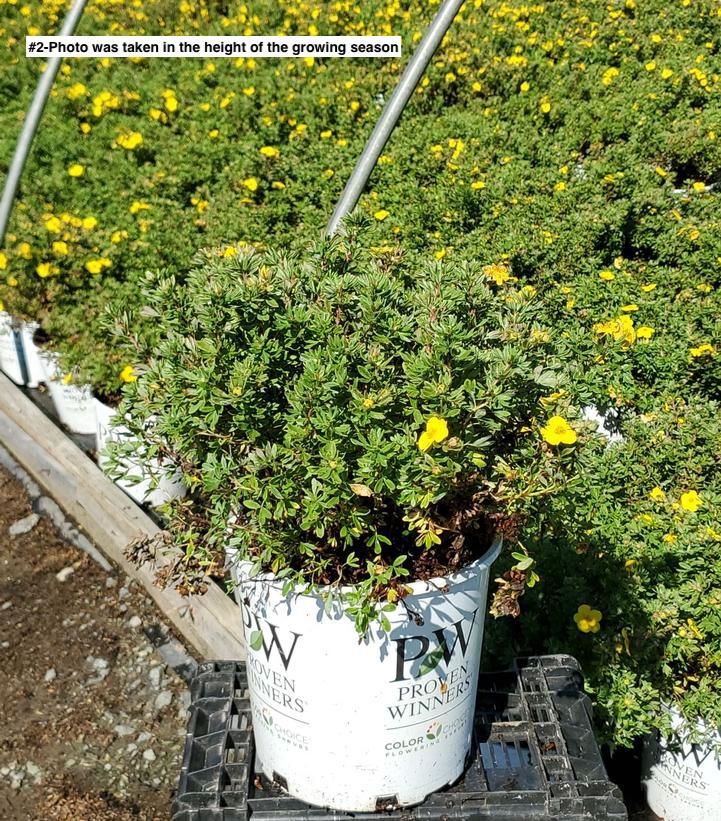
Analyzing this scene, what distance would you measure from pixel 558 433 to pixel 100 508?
2243mm

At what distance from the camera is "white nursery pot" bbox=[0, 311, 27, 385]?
3768 millimetres

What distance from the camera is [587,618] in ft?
6.74

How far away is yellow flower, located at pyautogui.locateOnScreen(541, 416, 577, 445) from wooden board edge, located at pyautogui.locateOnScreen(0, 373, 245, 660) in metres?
1.38

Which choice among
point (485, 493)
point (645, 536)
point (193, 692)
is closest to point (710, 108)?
point (645, 536)

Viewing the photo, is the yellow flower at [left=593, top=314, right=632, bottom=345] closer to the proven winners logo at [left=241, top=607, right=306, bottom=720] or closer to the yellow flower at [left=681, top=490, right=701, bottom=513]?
the yellow flower at [left=681, top=490, right=701, bottom=513]

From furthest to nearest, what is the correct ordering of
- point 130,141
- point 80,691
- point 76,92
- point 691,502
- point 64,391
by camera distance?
point 76,92 < point 130,141 < point 64,391 < point 80,691 < point 691,502

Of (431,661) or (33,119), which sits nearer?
(431,661)

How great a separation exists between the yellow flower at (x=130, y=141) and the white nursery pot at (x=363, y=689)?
138 inches

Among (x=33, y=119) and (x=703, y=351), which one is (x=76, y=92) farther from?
(x=703, y=351)

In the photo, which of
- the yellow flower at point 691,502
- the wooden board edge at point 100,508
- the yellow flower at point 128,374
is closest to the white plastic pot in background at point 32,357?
the wooden board edge at point 100,508

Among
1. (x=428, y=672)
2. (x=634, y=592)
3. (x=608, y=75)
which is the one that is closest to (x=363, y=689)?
(x=428, y=672)

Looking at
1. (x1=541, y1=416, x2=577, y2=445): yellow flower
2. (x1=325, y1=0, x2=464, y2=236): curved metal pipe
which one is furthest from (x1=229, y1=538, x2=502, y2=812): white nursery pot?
(x1=325, y1=0, x2=464, y2=236): curved metal pipe

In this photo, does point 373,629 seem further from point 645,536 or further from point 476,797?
point 645,536

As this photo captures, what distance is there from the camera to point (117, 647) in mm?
2793
